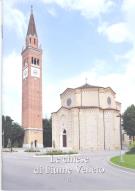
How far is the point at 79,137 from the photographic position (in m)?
27.3

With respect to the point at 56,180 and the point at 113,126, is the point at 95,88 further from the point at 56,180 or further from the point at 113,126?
the point at 56,180

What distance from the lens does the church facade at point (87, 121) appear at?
1071 inches

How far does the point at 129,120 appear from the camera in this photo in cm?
2805

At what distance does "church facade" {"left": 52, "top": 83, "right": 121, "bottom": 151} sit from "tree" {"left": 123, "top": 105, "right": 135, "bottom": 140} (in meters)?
0.79

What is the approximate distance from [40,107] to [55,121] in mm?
1899

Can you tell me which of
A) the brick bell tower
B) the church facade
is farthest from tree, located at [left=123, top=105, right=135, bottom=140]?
the brick bell tower

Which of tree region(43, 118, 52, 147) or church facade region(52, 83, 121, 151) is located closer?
church facade region(52, 83, 121, 151)

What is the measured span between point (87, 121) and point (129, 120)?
12.1ft

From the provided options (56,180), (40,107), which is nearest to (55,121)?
(40,107)

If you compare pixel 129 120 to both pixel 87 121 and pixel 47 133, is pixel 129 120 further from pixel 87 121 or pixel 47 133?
pixel 47 133

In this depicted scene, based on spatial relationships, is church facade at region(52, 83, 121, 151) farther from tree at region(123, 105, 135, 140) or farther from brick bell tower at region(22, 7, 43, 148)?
brick bell tower at region(22, 7, 43, 148)

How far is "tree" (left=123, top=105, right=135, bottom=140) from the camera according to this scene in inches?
1096

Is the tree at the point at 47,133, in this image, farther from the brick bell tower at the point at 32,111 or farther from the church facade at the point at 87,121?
the church facade at the point at 87,121

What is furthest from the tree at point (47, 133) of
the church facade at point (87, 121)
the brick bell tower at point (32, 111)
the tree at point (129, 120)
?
the tree at point (129, 120)
